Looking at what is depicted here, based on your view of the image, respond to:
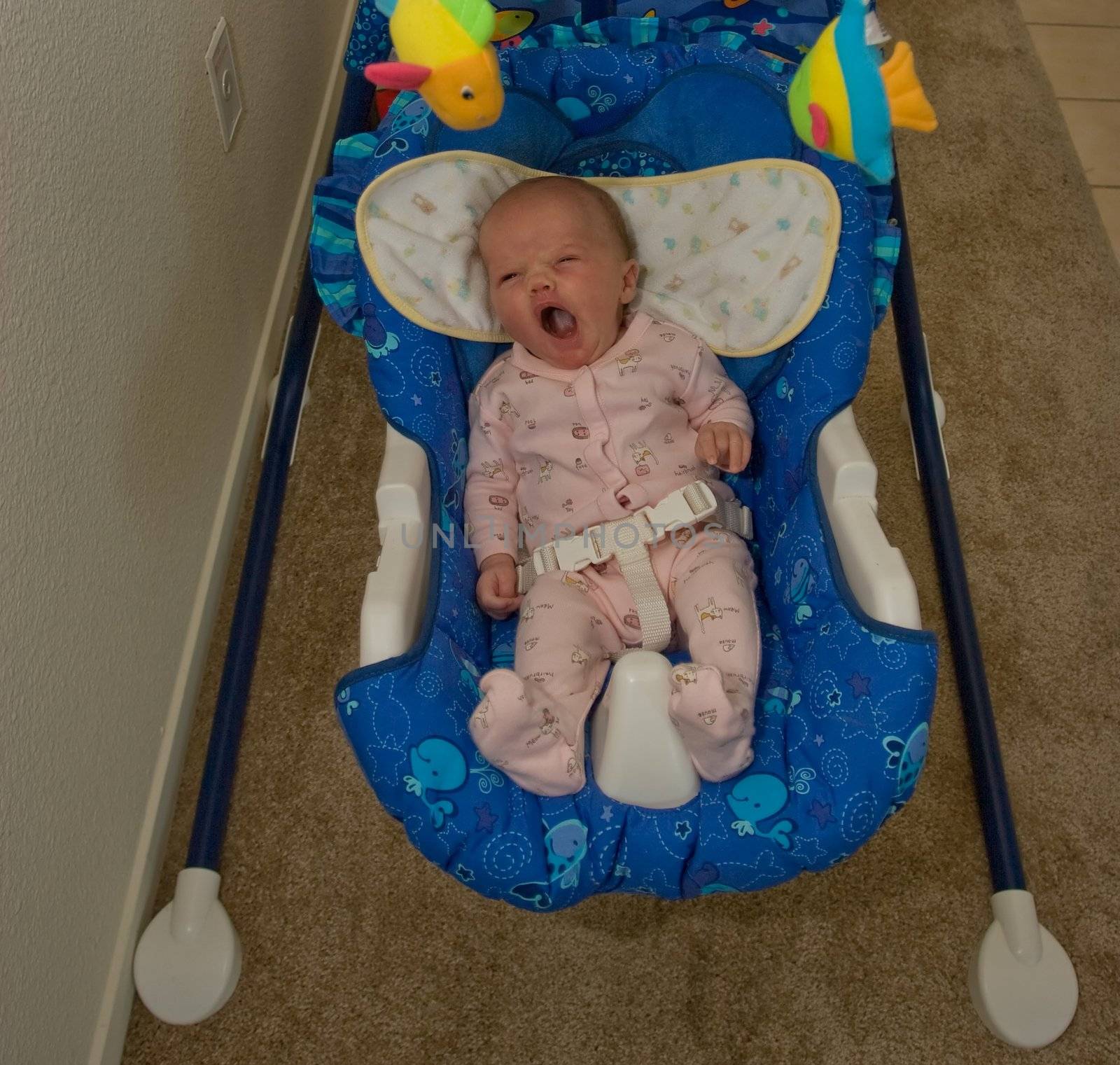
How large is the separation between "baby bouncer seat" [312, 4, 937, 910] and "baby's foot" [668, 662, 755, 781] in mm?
19

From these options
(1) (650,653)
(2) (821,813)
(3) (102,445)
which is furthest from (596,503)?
(3) (102,445)

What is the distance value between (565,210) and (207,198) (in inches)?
19.5

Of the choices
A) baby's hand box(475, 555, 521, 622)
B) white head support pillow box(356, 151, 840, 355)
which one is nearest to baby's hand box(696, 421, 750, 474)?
white head support pillow box(356, 151, 840, 355)

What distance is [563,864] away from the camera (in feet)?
2.99

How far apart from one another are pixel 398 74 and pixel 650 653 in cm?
55

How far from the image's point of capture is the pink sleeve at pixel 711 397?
1175mm

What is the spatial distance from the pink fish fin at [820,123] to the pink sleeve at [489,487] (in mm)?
460

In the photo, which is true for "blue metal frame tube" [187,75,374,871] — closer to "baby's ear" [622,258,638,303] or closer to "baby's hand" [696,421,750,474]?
"baby's ear" [622,258,638,303]

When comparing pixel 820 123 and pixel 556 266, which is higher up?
pixel 820 123

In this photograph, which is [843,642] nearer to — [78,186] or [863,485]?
[863,485]

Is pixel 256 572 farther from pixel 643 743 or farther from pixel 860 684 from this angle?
pixel 860 684

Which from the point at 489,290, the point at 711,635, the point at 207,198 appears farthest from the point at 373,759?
the point at 207,198

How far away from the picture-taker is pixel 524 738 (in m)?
0.91

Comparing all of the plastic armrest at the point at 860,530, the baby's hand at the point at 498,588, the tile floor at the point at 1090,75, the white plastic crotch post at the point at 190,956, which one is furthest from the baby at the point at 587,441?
the tile floor at the point at 1090,75
